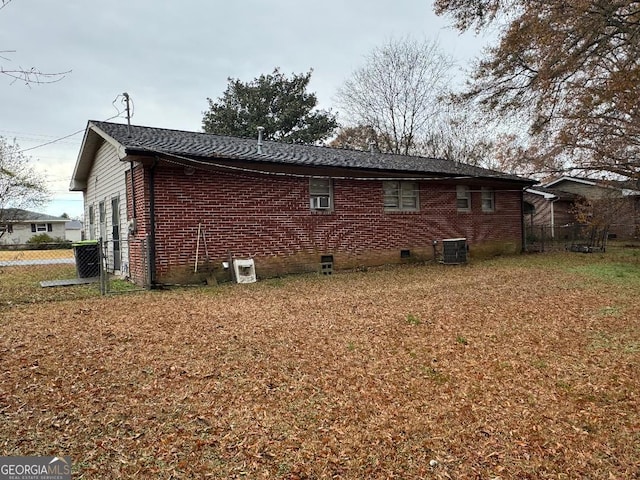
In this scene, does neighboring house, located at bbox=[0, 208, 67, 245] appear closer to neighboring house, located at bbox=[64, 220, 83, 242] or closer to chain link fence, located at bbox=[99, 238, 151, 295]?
neighboring house, located at bbox=[64, 220, 83, 242]

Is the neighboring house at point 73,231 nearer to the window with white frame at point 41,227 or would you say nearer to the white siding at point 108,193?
the window with white frame at point 41,227

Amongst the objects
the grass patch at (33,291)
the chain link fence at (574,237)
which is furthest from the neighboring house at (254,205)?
the chain link fence at (574,237)

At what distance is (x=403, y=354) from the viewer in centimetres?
409

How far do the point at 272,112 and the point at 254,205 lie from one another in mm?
21289

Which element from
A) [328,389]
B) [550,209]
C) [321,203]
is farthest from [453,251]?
[550,209]

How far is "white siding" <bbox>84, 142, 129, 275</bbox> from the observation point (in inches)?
388

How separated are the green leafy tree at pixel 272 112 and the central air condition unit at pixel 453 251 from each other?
18.7 metres

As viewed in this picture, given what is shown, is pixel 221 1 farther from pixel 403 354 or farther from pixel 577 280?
pixel 577 280

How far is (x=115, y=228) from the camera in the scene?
423 inches

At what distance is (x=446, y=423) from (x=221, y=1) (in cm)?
1021

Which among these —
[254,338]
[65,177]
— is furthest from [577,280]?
[65,177]

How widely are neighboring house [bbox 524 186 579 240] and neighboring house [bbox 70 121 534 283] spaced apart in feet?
33.4

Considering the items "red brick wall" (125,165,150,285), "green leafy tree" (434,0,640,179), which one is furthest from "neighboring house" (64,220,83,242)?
"green leafy tree" (434,0,640,179)

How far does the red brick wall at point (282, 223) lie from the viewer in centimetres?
858
